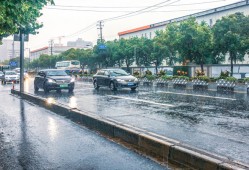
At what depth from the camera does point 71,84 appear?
2038cm

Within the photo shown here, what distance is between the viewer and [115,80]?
2009 centimetres

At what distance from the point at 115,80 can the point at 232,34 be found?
453 inches

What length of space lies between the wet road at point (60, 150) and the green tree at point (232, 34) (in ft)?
65.4

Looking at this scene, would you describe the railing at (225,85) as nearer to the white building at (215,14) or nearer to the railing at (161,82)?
the railing at (161,82)

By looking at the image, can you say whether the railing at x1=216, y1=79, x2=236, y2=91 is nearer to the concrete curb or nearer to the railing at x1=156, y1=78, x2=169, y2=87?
the railing at x1=156, y1=78, x2=169, y2=87

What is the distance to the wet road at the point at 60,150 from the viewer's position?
5.08 m

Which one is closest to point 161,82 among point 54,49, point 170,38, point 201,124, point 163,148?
point 170,38

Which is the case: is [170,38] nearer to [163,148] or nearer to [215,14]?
[215,14]

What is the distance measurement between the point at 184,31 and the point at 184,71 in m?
5.26

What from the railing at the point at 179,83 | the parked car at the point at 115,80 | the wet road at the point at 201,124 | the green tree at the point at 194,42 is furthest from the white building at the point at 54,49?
the wet road at the point at 201,124

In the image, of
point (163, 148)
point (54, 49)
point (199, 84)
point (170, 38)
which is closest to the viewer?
point (163, 148)

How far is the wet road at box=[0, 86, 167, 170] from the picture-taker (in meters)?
5.08

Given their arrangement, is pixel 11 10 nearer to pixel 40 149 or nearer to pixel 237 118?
pixel 40 149

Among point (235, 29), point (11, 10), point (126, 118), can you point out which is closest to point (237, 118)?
point (126, 118)
